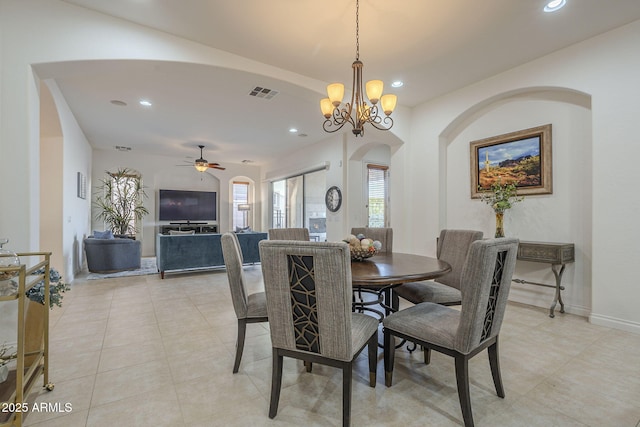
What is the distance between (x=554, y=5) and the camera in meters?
2.51

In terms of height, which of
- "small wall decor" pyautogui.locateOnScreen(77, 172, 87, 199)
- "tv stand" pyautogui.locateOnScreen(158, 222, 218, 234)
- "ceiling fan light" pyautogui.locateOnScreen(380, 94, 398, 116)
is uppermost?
"ceiling fan light" pyautogui.locateOnScreen(380, 94, 398, 116)

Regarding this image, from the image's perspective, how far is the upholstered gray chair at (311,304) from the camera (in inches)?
55.0

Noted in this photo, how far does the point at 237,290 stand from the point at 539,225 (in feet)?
11.6

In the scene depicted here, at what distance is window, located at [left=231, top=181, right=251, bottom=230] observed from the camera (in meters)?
9.64

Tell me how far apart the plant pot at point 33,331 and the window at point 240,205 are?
7.66m

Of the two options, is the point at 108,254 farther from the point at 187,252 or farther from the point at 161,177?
the point at 161,177

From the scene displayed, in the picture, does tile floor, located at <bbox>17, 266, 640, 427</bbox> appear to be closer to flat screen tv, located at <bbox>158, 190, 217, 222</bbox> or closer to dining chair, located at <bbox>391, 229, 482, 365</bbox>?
dining chair, located at <bbox>391, 229, 482, 365</bbox>

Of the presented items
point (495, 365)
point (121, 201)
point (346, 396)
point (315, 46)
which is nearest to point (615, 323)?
point (495, 365)

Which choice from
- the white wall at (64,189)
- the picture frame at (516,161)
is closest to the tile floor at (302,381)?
the picture frame at (516,161)

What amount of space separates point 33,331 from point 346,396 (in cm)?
206

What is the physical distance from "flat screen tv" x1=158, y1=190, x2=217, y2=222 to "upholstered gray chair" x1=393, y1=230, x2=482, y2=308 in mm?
7728

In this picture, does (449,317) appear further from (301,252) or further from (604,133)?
(604,133)

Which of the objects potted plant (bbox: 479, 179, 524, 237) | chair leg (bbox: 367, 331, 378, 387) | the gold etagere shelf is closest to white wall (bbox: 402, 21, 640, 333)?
potted plant (bbox: 479, 179, 524, 237)

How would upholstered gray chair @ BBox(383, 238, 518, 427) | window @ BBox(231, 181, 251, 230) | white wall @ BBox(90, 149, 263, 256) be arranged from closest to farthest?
upholstered gray chair @ BBox(383, 238, 518, 427) → white wall @ BBox(90, 149, 263, 256) → window @ BBox(231, 181, 251, 230)
